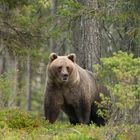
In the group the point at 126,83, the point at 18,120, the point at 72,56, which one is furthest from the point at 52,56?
the point at 126,83

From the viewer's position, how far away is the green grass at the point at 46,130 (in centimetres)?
927

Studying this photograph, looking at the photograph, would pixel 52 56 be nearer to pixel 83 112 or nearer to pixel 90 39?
pixel 83 112

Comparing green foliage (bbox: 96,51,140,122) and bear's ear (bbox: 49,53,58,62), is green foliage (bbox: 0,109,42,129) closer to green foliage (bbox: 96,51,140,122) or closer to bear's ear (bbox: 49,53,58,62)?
bear's ear (bbox: 49,53,58,62)

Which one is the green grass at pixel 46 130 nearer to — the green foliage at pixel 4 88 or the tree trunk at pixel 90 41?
the green foliage at pixel 4 88

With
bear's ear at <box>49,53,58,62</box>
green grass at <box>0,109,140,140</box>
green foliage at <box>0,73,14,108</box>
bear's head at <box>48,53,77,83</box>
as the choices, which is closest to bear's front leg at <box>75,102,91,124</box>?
bear's head at <box>48,53,77,83</box>

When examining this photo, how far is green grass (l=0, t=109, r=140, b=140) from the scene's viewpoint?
927cm

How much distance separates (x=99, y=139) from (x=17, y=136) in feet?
4.75

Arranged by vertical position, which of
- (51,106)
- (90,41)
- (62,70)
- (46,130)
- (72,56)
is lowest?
(46,130)

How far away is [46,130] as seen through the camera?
35.8 ft

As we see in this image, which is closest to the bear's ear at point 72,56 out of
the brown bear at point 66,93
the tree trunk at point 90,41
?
the brown bear at point 66,93

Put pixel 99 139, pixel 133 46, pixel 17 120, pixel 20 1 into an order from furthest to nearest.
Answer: pixel 133 46
pixel 20 1
pixel 17 120
pixel 99 139

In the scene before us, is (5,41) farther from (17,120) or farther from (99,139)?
(99,139)

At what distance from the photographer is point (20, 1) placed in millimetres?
16188

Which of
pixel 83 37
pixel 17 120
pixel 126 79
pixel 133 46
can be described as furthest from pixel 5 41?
pixel 126 79
